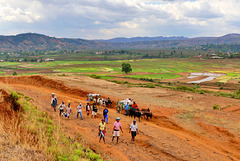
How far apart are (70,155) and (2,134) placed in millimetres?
2750

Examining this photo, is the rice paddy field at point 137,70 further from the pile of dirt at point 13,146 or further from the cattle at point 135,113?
the pile of dirt at point 13,146

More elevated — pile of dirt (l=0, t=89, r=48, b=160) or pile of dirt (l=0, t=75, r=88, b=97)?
pile of dirt (l=0, t=89, r=48, b=160)

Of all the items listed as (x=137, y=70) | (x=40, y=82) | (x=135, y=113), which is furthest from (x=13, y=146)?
(x=137, y=70)

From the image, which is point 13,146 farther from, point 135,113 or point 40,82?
point 40,82

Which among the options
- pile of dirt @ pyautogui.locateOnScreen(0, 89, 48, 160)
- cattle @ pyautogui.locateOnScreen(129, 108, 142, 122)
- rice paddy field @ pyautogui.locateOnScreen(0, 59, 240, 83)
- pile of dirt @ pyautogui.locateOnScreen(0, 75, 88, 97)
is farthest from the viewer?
rice paddy field @ pyautogui.locateOnScreen(0, 59, 240, 83)

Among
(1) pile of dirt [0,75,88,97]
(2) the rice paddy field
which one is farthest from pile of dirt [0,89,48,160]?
(2) the rice paddy field

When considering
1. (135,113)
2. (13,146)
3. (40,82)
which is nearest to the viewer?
(13,146)

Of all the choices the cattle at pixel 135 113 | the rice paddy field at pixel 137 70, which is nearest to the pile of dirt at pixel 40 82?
the cattle at pixel 135 113

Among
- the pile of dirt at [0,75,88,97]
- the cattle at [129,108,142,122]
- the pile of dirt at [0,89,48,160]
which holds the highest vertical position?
the pile of dirt at [0,89,48,160]

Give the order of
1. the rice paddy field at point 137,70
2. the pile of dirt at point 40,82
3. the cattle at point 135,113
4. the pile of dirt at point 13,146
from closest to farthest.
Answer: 1. the pile of dirt at point 13,146
2. the cattle at point 135,113
3. the pile of dirt at point 40,82
4. the rice paddy field at point 137,70

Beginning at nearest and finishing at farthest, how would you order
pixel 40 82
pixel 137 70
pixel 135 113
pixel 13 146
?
1. pixel 13 146
2. pixel 135 113
3. pixel 40 82
4. pixel 137 70

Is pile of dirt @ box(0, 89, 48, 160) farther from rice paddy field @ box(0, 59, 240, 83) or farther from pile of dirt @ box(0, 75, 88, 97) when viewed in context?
rice paddy field @ box(0, 59, 240, 83)

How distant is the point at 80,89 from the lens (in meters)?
32.3

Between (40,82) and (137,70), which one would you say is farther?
(137,70)
